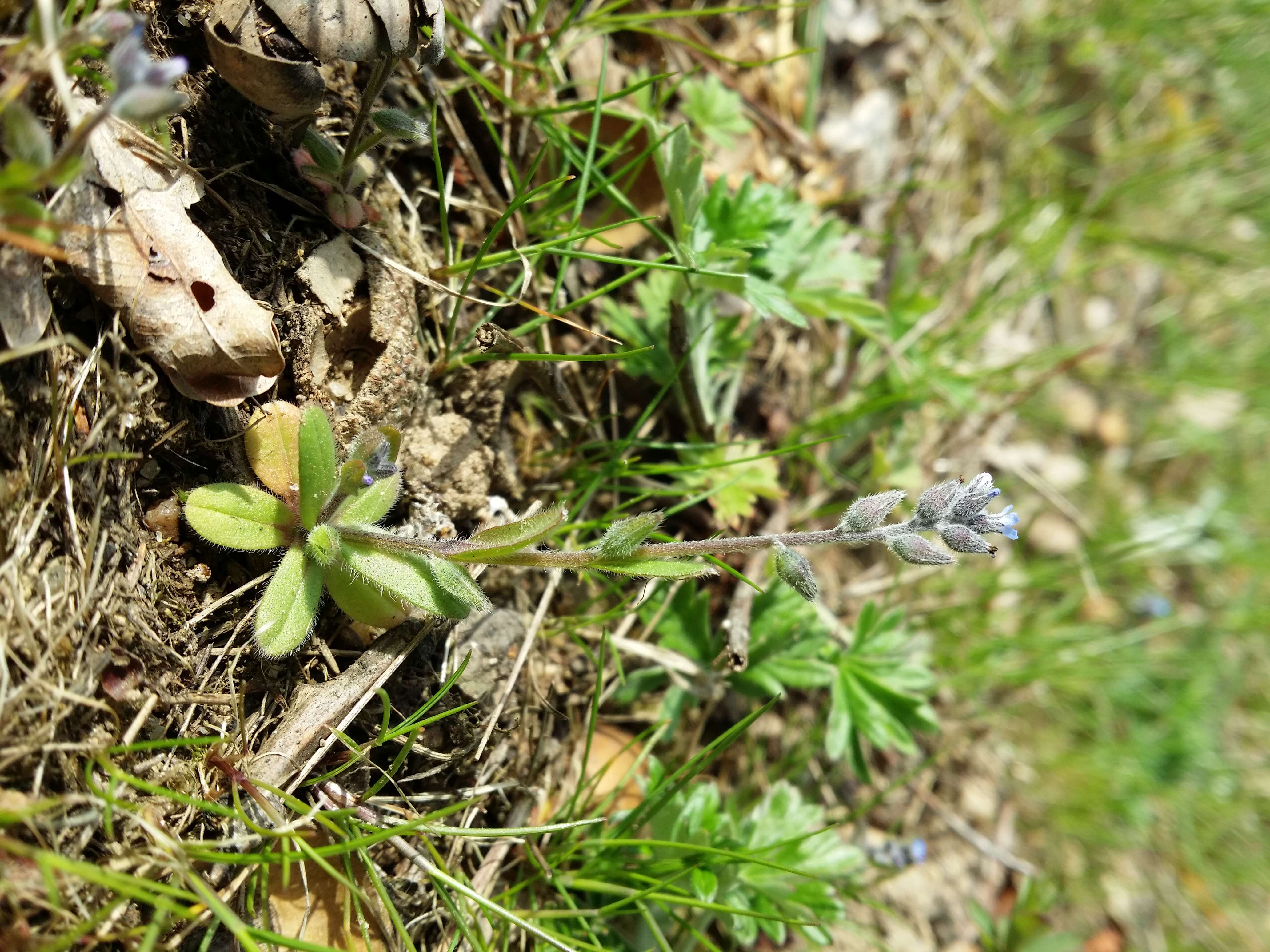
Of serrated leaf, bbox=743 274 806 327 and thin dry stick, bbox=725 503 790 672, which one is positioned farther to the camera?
thin dry stick, bbox=725 503 790 672

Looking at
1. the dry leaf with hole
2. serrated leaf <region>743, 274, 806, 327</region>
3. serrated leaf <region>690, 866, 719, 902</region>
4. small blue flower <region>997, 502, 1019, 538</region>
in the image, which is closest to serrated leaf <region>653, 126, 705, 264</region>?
serrated leaf <region>743, 274, 806, 327</region>

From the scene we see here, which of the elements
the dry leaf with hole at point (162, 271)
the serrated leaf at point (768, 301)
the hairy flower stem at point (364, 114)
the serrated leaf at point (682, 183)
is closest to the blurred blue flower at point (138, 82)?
the dry leaf with hole at point (162, 271)

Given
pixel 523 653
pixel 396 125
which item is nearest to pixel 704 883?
pixel 523 653

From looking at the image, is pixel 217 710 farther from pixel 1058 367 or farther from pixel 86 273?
pixel 1058 367

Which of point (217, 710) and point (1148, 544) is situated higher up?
point (217, 710)

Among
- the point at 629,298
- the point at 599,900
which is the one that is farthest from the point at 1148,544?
the point at 599,900

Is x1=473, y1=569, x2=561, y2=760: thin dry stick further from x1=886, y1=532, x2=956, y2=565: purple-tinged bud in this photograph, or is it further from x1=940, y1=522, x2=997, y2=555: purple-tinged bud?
x1=940, y1=522, x2=997, y2=555: purple-tinged bud

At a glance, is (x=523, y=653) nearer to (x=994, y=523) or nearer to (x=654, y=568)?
(x=654, y=568)
